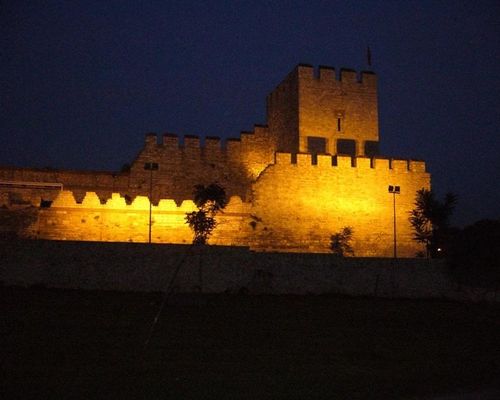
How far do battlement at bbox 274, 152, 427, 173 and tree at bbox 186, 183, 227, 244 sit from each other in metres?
3.33

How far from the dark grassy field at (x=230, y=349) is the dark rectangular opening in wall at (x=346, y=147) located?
12.8m

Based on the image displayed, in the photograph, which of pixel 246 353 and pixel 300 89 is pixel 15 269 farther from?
pixel 300 89

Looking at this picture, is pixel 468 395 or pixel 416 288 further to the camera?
pixel 416 288

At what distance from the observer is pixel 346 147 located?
2703 centimetres

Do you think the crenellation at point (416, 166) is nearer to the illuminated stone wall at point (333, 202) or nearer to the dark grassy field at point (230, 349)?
the illuminated stone wall at point (333, 202)

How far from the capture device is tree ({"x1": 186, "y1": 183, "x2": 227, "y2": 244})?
71.5 feet

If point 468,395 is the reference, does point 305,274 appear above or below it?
above

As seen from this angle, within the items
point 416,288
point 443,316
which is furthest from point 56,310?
point 416,288

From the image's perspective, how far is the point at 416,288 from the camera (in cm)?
1906

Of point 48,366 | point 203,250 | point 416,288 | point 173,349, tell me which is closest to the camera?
point 48,366

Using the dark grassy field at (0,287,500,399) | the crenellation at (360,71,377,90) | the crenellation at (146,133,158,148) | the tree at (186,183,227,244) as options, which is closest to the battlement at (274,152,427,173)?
the tree at (186,183,227,244)

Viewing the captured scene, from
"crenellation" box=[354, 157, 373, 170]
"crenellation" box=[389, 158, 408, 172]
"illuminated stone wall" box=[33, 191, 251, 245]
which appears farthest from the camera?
"crenellation" box=[389, 158, 408, 172]

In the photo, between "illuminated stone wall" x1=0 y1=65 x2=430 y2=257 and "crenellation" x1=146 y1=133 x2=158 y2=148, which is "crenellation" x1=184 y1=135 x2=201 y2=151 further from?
"crenellation" x1=146 y1=133 x2=158 y2=148

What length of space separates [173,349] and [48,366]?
6.76ft
